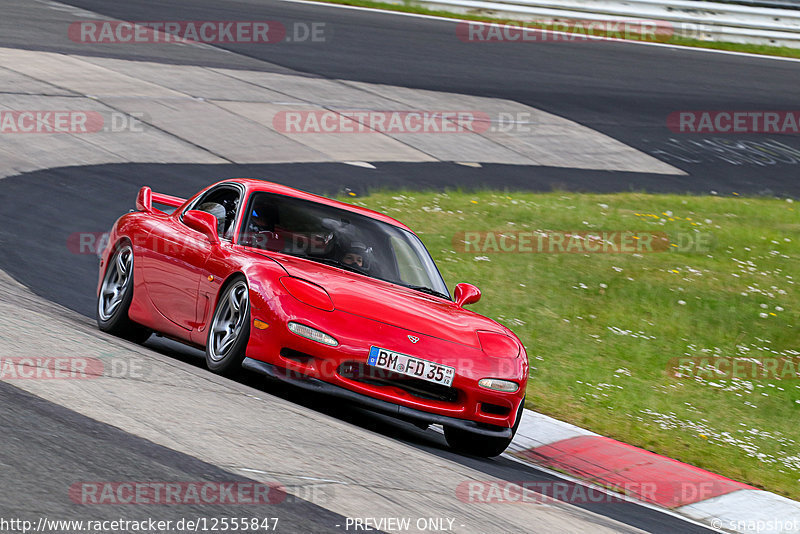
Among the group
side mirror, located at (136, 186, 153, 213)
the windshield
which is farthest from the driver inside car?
side mirror, located at (136, 186, 153, 213)

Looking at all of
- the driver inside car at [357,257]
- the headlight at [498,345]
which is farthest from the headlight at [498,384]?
the driver inside car at [357,257]

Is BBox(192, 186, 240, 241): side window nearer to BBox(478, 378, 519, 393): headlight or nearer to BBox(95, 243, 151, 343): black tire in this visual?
BBox(95, 243, 151, 343): black tire

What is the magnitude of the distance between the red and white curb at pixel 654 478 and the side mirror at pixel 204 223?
8.18 ft

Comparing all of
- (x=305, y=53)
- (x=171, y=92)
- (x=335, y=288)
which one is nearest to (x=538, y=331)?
(x=335, y=288)

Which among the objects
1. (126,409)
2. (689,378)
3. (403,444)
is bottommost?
(689,378)

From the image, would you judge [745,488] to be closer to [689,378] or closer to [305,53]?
[689,378]

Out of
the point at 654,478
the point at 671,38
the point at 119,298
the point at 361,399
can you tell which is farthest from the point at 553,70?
the point at 361,399

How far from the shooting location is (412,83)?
22.4m

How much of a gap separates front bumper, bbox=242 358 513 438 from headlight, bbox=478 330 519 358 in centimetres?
48

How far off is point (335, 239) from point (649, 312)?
185 inches

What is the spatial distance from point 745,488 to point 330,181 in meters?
9.73

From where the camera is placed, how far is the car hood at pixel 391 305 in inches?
267

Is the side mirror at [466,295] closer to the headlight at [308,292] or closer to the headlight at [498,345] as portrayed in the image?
the headlight at [498,345]

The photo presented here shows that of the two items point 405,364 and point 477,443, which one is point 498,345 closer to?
point 477,443
